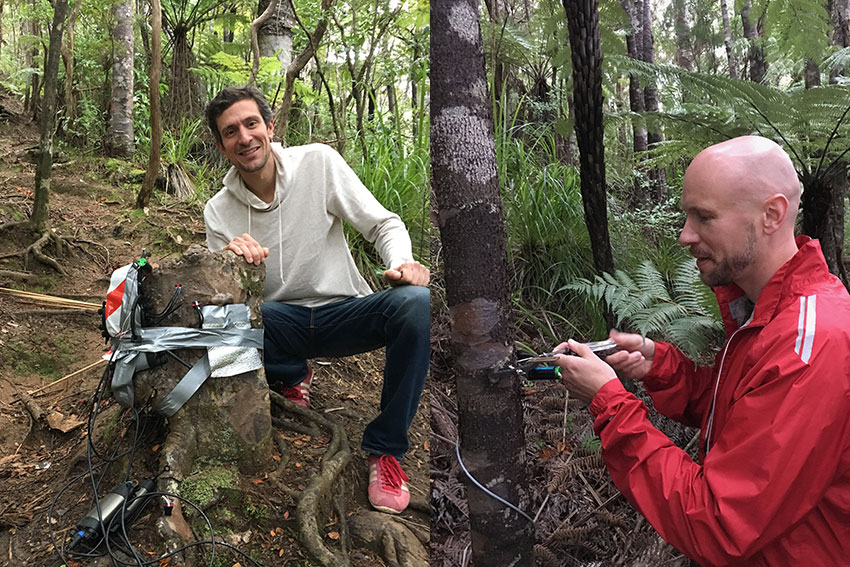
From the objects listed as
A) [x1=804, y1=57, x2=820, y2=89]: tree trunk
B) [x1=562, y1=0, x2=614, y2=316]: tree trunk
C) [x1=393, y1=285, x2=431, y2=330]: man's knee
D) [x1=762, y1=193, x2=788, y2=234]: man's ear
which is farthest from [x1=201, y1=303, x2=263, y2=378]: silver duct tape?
[x1=804, y1=57, x2=820, y2=89]: tree trunk

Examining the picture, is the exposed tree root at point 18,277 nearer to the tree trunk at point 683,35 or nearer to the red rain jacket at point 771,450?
the red rain jacket at point 771,450

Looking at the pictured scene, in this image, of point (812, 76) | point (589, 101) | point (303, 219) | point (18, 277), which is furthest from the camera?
point (812, 76)

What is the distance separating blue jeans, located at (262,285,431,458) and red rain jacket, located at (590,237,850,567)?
1.03m

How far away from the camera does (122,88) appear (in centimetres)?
649

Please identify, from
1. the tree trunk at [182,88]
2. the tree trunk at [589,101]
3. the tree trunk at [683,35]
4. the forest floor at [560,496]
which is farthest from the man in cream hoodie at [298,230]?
the tree trunk at [683,35]

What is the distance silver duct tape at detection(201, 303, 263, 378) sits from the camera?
238 centimetres

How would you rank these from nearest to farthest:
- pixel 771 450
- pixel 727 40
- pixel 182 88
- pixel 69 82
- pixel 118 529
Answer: pixel 771 450 → pixel 118 529 → pixel 69 82 → pixel 182 88 → pixel 727 40

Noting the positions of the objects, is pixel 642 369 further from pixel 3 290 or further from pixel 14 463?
pixel 3 290

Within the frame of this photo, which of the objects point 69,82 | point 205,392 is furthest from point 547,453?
point 69,82

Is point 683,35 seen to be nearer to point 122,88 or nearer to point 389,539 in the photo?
point 122,88

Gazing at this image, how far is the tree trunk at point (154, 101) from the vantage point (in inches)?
187

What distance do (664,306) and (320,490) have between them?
172 centimetres

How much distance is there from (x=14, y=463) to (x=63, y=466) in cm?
30

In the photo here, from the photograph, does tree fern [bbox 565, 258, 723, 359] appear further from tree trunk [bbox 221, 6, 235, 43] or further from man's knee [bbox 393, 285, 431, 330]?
tree trunk [bbox 221, 6, 235, 43]
